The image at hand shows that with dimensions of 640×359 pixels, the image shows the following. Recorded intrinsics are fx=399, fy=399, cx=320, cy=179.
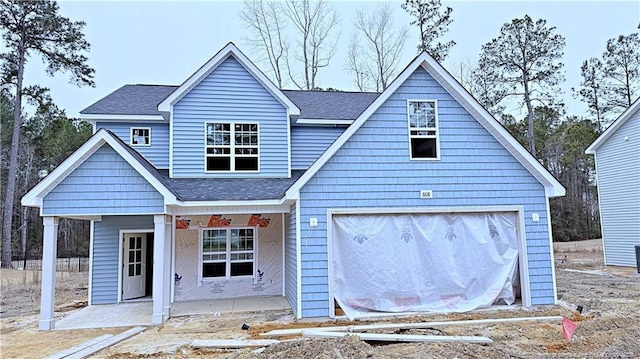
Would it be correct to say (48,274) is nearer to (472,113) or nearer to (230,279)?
(230,279)

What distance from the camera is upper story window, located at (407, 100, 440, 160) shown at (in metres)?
9.62

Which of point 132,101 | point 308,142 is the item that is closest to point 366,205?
point 308,142

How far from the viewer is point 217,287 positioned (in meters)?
11.5

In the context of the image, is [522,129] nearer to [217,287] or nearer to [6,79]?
[217,287]

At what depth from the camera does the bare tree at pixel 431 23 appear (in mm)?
24781

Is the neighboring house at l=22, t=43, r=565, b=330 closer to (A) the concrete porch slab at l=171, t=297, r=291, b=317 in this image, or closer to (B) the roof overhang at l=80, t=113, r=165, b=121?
(A) the concrete porch slab at l=171, t=297, r=291, b=317

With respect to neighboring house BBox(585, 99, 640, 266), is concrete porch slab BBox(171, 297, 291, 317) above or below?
below

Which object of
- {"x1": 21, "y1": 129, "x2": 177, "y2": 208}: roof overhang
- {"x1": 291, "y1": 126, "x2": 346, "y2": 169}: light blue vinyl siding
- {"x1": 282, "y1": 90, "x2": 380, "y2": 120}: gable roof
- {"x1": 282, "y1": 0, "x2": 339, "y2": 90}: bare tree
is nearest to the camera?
{"x1": 21, "y1": 129, "x2": 177, "y2": 208}: roof overhang

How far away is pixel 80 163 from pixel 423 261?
312 inches

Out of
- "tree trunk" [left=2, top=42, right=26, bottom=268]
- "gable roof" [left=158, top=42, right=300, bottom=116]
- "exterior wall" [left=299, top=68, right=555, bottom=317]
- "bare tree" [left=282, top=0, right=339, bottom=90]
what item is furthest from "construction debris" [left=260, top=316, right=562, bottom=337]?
"bare tree" [left=282, top=0, right=339, bottom=90]

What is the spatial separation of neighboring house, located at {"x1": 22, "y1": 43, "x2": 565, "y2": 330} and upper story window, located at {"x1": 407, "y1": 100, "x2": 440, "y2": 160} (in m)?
0.03

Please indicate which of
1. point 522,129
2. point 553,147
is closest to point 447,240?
point 522,129

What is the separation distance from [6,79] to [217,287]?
19.3 metres

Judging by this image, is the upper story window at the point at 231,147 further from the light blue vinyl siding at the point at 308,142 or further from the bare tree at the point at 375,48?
the bare tree at the point at 375,48
